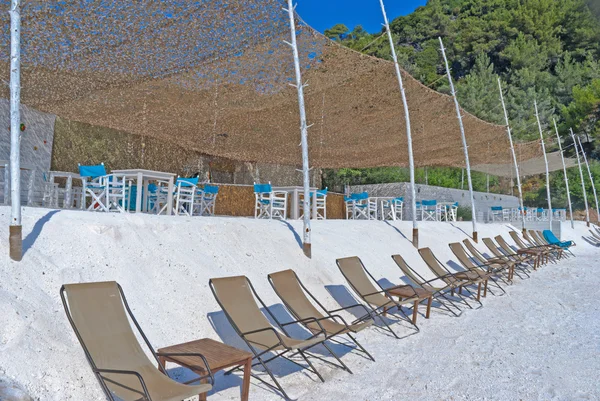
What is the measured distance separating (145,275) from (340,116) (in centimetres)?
553

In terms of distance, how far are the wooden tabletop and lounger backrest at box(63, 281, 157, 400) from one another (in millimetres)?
182

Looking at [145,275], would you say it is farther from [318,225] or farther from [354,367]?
[318,225]

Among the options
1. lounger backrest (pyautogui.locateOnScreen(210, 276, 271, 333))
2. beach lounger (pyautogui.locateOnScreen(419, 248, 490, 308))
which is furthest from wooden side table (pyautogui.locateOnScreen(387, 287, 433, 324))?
lounger backrest (pyautogui.locateOnScreen(210, 276, 271, 333))

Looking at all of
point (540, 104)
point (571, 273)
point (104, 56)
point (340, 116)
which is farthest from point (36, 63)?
point (540, 104)

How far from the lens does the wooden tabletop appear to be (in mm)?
2436

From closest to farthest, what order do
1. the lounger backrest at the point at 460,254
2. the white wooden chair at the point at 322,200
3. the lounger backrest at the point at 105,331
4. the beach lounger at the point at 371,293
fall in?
the lounger backrest at the point at 105,331 → the beach lounger at the point at 371,293 → the lounger backrest at the point at 460,254 → the white wooden chair at the point at 322,200

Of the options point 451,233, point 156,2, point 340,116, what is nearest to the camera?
point 156,2

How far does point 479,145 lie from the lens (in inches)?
485

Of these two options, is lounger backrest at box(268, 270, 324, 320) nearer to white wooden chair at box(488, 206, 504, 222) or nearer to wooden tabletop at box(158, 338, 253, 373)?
wooden tabletop at box(158, 338, 253, 373)

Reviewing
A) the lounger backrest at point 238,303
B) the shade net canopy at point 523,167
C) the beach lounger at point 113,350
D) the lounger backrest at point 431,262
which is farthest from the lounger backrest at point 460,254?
the shade net canopy at point 523,167

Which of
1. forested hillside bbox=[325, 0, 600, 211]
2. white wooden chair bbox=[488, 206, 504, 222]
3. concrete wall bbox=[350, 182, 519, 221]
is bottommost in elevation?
white wooden chair bbox=[488, 206, 504, 222]

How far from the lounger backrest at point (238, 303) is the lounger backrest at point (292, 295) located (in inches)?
12.6

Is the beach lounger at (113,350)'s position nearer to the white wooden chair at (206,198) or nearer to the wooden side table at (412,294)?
the wooden side table at (412,294)

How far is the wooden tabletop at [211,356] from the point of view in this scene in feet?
7.99
